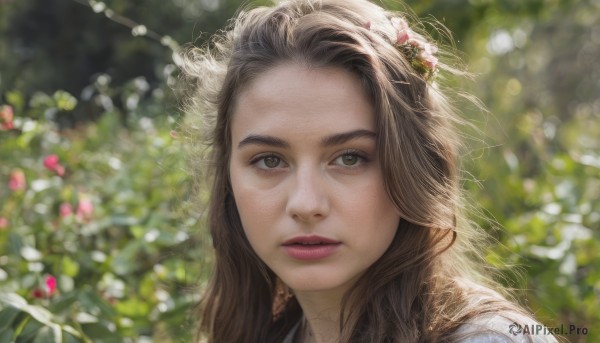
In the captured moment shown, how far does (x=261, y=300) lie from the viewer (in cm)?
233

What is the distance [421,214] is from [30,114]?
1644 millimetres

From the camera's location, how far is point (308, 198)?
5.63 ft

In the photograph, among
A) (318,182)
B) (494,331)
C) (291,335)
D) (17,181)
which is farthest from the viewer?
(17,181)

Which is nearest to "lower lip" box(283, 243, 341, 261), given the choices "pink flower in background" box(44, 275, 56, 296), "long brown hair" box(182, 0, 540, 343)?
"long brown hair" box(182, 0, 540, 343)

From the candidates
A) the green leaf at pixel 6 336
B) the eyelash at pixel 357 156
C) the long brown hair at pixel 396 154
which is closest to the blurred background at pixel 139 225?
the green leaf at pixel 6 336

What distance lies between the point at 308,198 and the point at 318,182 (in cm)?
5

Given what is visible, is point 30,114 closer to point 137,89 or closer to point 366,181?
point 137,89

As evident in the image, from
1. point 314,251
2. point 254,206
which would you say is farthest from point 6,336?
point 314,251

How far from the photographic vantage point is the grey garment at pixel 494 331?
1.62 metres

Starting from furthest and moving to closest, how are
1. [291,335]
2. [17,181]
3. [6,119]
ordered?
[17,181]
[6,119]
[291,335]

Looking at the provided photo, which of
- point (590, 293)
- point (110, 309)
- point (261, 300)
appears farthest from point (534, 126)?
point (110, 309)

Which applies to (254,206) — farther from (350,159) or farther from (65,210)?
(65,210)

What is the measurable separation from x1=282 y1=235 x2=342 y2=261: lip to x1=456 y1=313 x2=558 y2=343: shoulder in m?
0.31

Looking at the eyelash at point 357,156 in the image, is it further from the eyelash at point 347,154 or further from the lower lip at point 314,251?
the lower lip at point 314,251
